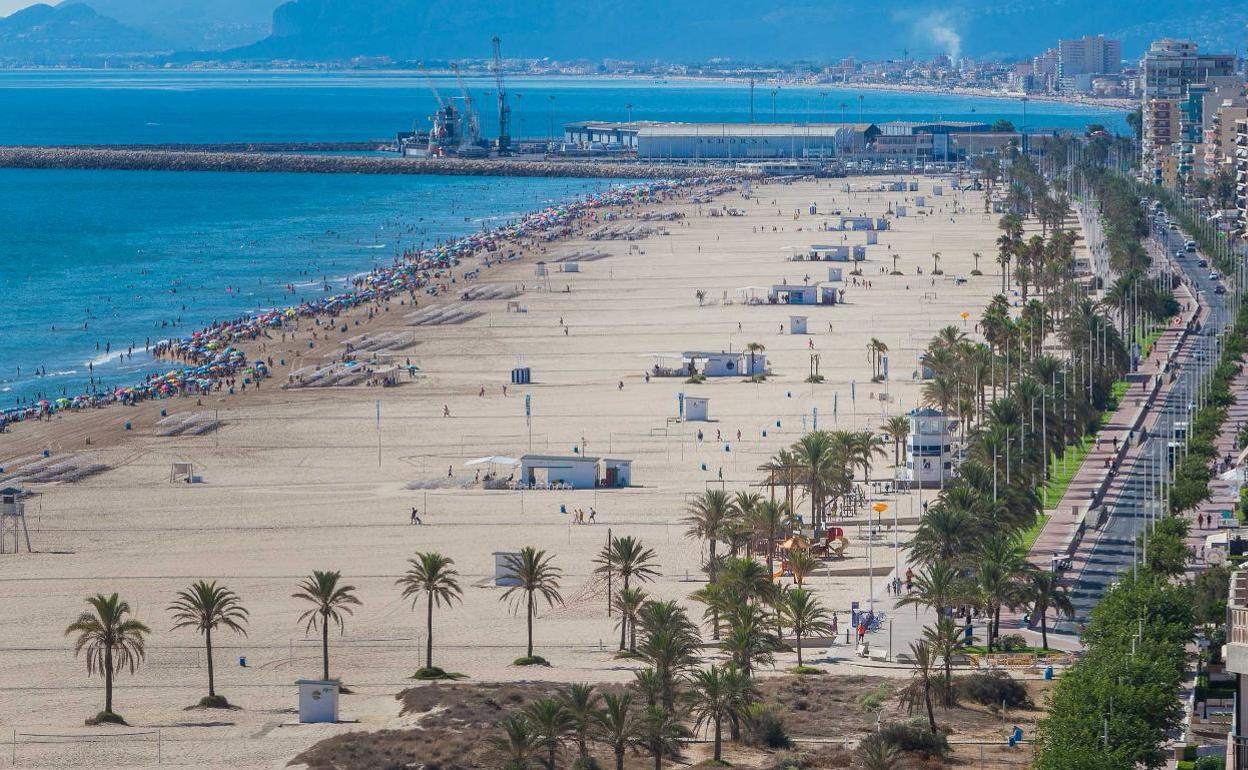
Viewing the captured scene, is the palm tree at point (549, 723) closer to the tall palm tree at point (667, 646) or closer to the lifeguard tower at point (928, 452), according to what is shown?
the tall palm tree at point (667, 646)

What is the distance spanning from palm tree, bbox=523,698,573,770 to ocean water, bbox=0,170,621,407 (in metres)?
50.8

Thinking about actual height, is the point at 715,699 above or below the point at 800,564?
below

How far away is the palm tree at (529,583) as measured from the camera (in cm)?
4378

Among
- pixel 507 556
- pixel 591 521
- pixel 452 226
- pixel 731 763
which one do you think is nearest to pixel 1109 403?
pixel 591 521

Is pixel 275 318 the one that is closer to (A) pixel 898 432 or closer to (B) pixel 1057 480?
(A) pixel 898 432

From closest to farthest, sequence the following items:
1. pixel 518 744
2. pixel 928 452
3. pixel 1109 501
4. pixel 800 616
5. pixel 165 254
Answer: pixel 518 744 < pixel 800 616 < pixel 1109 501 < pixel 928 452 < pixel 165 254

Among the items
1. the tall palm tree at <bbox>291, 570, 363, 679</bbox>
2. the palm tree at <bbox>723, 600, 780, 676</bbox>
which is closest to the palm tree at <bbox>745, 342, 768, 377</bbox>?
the tall palm tree at <bbox>291, 570, 363, 679</bbox>

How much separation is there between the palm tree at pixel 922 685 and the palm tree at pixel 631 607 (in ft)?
19.2

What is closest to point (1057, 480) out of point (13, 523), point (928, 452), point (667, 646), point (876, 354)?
point (928, 452)

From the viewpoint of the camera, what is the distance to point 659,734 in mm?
35000

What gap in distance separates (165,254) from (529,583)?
330 ft

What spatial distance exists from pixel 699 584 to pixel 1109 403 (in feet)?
94.7

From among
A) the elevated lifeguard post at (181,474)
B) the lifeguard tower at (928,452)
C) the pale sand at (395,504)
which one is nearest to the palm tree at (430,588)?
the pale sand at (395,504)

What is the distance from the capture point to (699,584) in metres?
49.4
